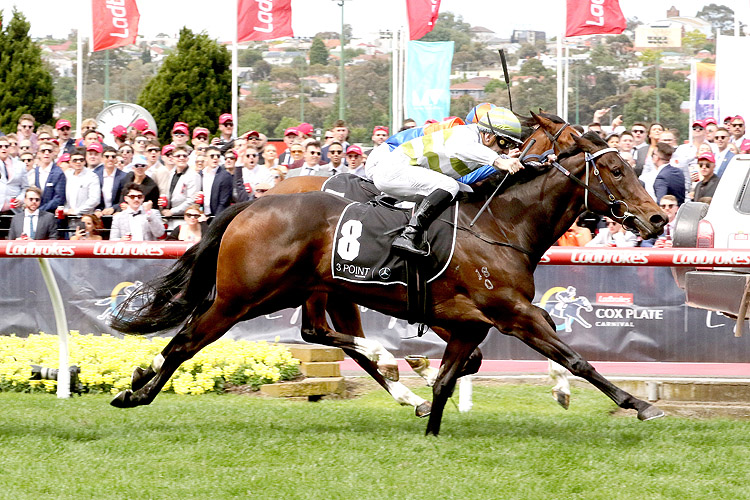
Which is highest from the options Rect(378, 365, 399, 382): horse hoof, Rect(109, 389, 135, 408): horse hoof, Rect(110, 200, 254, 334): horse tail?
Rect(110, 200, 254, 334): horse tail

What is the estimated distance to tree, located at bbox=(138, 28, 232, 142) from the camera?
72.6 feet

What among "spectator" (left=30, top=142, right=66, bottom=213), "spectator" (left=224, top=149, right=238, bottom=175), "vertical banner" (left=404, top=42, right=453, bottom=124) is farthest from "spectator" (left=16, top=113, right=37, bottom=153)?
"vertical banner" (left=404, top=42, right=453, bottom=124)

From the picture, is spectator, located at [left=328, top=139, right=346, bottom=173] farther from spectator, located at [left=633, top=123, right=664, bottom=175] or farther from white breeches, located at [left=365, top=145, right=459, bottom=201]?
white breeches, located at [left=365, top=145, right=459, bottom=201]

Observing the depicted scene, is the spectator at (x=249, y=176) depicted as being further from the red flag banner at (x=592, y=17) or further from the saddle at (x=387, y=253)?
the red flag banner at (x=592, y=17)

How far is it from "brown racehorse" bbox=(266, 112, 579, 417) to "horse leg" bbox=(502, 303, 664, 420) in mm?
357

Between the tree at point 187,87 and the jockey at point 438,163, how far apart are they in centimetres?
1676

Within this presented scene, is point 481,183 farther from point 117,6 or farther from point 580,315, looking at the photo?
point 117,6

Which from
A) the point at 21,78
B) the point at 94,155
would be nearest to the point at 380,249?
the point at 94,155

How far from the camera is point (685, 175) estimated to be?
9.59 m

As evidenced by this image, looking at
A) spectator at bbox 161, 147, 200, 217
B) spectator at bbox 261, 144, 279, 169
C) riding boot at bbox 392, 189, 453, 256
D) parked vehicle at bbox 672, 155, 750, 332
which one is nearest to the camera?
riding boot at bbox 392, 189, 453, 256

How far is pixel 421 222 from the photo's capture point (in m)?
5.55

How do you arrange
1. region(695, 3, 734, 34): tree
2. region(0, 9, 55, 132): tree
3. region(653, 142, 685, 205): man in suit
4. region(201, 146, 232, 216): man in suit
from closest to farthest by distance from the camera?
region(653, 142, 685, 205): man in suit, region(201, 146, 232, 216): man in suit, region(0, 9, 55, 132): tree, region(695, 3, 734, 34): tree

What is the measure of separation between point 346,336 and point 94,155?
556 cm

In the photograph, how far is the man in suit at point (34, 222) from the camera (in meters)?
9.51
